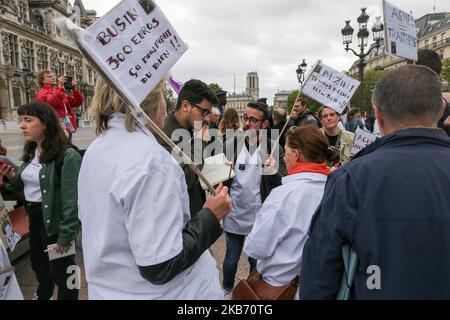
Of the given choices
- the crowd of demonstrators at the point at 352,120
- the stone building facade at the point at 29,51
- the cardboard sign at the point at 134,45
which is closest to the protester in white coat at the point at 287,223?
the cardboard sign at the point at 134,45

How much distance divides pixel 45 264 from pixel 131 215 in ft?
7.91

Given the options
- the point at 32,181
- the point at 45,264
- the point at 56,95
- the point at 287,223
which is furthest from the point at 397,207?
the point at 56,95

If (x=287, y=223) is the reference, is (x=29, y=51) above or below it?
above

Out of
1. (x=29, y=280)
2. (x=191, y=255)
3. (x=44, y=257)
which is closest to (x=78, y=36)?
(x=191, y=255)

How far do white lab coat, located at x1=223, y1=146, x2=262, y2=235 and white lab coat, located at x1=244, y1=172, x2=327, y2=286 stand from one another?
1347mm

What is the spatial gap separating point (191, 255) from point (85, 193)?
54 centimetres

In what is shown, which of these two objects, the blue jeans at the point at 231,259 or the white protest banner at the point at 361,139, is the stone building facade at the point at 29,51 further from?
the blue jeans at the point at 231,259

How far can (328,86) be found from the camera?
5410 millimetres

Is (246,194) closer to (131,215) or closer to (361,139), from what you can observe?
(361,139)

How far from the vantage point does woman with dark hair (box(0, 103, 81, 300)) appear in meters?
2.88

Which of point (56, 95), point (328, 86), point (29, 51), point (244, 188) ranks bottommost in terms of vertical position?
point (244, 188)

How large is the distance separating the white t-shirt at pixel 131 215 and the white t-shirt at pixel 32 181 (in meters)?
1.85

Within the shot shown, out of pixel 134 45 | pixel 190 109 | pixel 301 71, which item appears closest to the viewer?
pixel 134 45

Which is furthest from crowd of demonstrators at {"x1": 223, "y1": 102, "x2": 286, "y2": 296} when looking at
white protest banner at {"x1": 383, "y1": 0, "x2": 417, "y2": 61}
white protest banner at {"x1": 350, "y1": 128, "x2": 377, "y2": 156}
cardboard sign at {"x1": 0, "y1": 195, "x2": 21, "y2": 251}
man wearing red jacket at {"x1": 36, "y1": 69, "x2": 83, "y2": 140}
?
man wearing red jacket at {"x1": 36, "y1": 69, "x2": 83, "y2": 140}
